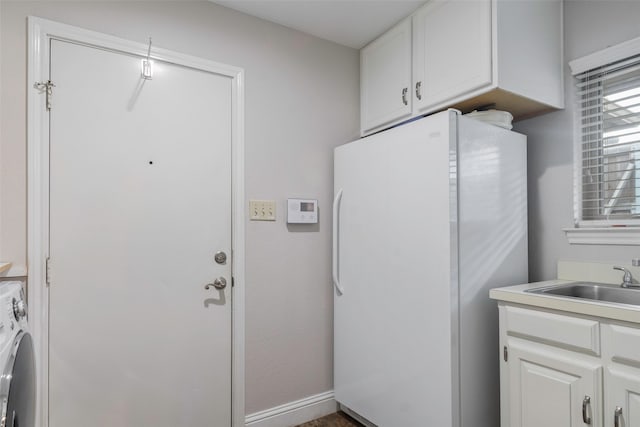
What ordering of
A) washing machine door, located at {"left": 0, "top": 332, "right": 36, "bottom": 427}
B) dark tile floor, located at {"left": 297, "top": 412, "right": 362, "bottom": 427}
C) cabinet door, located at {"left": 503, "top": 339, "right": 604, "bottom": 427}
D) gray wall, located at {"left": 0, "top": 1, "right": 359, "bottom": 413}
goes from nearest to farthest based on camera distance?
1. washing machine door, located at {"left": 0, "top": 332, "right": 36, "bottom": 427}
2. cabinet door, located at {"left": 503, "top": 339, "right": 604, "bottom": 427}
3. gray wall, located at {"left": 0, "top": 1, "right": 359, "bottom": 413}
4. dark tile floor, located at {"left": 297, "top": 412, "right": 362, "bottom": 427}

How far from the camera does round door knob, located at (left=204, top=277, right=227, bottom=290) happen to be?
6.57 ft

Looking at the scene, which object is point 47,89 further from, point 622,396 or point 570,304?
point 622,396

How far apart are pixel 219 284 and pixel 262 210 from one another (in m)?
0.48

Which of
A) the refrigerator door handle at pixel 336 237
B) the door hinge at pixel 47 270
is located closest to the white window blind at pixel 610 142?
the refrigerator door handle at pixel 336 237

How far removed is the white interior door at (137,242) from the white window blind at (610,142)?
1886 mm

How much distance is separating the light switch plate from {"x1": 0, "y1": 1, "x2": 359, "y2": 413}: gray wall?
3cm

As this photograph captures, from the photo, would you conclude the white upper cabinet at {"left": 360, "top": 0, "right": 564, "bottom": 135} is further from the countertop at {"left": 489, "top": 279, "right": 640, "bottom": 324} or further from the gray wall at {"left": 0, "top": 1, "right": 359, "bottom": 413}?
the countertop at {"left": 489, "top": 279, "right": 640, "bottom": 324}

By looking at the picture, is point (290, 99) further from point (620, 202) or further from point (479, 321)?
point (620, 202)

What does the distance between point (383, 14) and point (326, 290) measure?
1.70 m

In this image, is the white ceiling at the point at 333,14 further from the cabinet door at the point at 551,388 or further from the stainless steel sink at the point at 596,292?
the cabinet door at the point at 551,388

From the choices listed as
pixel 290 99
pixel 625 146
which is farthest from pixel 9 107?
pixel 625 146

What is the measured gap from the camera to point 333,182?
2.44 meters

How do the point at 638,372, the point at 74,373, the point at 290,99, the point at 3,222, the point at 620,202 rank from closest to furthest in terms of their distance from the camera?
the point at 638,372 < the point at 3,222 < the point at 74,373 < the point at 620,202 < the point at 290,99

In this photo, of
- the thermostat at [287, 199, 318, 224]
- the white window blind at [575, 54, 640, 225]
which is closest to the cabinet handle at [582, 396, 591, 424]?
the white window blind at [575, 54, 640, 225]
